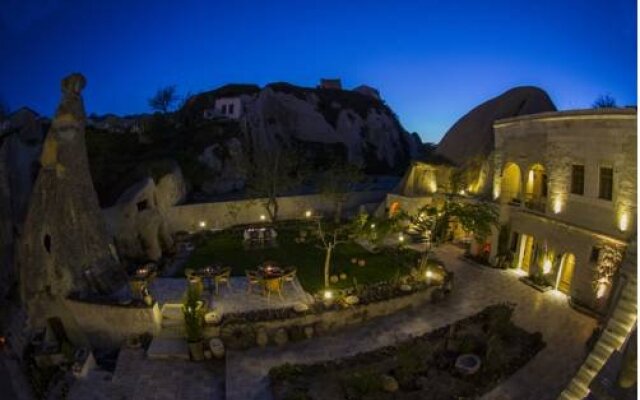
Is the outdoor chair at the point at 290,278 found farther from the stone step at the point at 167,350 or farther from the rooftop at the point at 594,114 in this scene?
the rooftop at the point at 594,114

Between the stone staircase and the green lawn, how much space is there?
1153cm

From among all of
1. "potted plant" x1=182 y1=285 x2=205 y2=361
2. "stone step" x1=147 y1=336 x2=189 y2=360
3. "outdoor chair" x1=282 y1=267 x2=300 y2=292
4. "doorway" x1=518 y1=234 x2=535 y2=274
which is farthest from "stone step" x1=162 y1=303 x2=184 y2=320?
"doorway" x1=518 y1=234 x2=535 y2=274

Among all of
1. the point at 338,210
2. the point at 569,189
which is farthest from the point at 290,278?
the point at 338,210

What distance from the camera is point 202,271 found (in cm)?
1880

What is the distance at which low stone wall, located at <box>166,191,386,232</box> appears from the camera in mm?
29609

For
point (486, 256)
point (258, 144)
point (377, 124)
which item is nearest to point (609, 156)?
point (486, 256)

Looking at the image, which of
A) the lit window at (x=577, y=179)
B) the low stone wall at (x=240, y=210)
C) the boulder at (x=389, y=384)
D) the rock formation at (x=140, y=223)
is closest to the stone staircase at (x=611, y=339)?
the boulder at (x=389, y=384)

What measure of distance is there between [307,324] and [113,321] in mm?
7725

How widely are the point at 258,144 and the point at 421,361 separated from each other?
1459 inches

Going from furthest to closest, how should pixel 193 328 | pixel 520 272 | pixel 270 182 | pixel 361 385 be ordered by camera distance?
1. pixel 270 182
2. pixel 520 272
3. pixel 193 328
4. pixel 361 385

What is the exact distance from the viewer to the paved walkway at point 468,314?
41.1ft

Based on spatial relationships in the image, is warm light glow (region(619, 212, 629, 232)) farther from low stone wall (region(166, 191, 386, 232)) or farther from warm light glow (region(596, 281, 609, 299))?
low stone wall (region(166, 191, 386, 232))

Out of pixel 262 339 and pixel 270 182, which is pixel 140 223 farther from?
pixel 262 339

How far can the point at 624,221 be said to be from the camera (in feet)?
55.1
